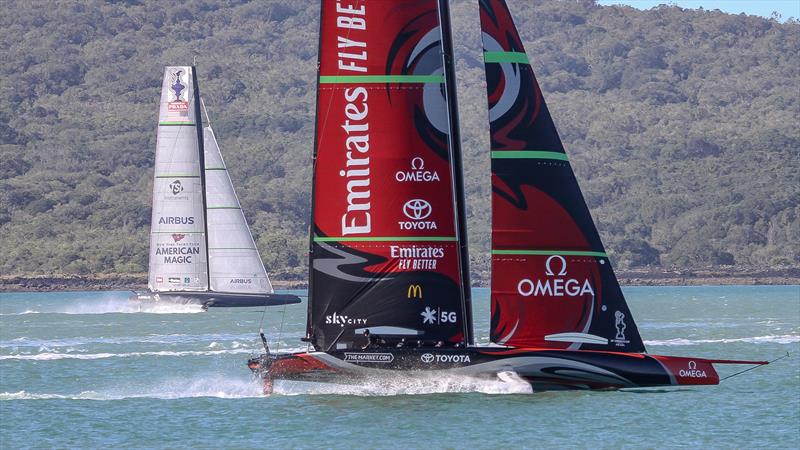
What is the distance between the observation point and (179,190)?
68.1 meters

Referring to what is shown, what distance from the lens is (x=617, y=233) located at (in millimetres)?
195000

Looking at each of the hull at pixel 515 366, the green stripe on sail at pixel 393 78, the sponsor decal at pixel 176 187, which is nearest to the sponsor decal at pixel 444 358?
the hull at pixel 515 366

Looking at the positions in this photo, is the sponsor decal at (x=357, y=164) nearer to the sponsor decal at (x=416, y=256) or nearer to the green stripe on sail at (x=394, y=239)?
the green stripe on sail at (x=394, y=239)

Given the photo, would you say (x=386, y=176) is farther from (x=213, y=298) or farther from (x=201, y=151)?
(x=213, y=298)

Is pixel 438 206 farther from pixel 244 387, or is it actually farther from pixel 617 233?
pixel 617 233

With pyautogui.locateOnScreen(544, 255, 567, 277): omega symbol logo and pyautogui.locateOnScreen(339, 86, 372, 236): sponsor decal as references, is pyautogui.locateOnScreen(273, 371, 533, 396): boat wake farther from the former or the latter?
pyautogui.locateOnScreen(339, 86, 372, 236): sponsor decal

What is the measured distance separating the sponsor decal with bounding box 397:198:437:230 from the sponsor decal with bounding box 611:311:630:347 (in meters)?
3.79

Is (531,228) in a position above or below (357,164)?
below

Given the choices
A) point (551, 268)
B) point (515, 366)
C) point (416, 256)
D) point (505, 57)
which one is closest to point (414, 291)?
point (416, 256)

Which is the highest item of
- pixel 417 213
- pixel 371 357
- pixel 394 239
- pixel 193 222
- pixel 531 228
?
pixel 417 213

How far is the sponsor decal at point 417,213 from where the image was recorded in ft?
97.3

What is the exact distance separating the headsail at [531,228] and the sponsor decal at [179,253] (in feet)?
134

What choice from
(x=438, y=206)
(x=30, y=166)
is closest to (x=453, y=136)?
(x=438, y=206)

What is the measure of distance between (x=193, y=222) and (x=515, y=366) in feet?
135
